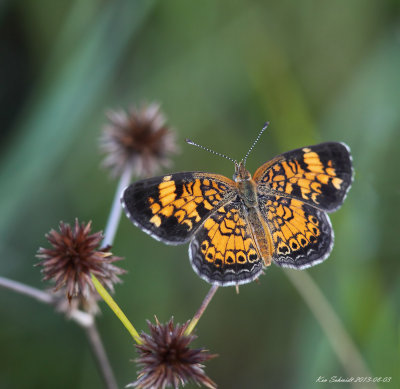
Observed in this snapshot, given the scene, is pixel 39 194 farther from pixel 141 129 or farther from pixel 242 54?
pixel 242 54

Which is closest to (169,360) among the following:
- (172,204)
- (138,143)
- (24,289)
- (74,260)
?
(74,260)

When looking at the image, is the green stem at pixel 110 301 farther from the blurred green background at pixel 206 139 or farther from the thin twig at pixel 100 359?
the blurred green background at pixel 206 139

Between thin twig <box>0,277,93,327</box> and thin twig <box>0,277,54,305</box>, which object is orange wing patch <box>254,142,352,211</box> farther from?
thin twig <box>0,277,54,305</box>

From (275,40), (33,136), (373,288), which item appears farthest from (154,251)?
(275,40)

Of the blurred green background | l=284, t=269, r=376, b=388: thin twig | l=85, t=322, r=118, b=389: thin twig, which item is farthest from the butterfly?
the blurred green background

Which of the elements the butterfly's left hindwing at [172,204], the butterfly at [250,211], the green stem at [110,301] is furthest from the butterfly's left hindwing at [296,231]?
the green stem at [110,301]

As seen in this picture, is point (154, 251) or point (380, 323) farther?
point (154, 251)
